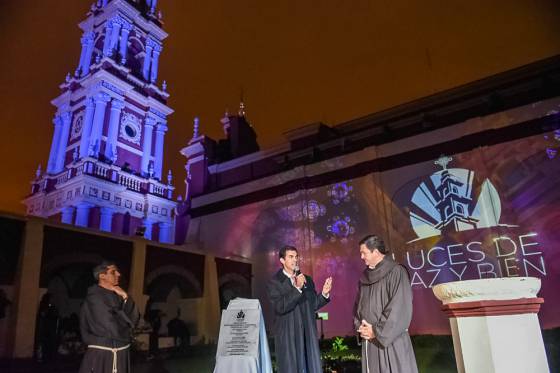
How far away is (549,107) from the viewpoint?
36.7 feet

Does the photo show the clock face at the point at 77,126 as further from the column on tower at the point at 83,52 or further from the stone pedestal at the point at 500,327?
the stone pedestal at the point at 500,327

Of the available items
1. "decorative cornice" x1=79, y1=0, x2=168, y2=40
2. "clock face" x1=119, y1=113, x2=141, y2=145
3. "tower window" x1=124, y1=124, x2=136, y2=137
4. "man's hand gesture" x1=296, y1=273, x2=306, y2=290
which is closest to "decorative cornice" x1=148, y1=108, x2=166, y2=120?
"clock face" x1=119, y1=113, x2=141, y2=145

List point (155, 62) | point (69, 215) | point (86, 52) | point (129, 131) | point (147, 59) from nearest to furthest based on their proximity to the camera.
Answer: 1. point (69, 215)
2. point (129, 131)
3. point (86, 52)
4. point (147, 59)
5. point (155, 62)

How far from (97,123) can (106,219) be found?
213 inches

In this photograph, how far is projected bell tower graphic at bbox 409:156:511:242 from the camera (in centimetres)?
1129

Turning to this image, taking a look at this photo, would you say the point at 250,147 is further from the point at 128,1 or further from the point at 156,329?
the point at 128,1

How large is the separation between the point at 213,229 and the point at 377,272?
1439cm

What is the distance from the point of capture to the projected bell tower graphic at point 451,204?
11.3 metres

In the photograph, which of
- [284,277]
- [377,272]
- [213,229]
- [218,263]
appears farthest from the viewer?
[213,229]

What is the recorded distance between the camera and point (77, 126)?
22312 mm

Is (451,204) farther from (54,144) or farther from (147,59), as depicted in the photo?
(54,144)

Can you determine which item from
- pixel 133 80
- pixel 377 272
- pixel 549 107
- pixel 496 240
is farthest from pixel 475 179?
pixel 133 80

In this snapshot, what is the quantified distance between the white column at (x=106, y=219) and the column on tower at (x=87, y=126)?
3.12 metres

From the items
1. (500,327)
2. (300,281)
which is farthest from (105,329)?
(500,327)
